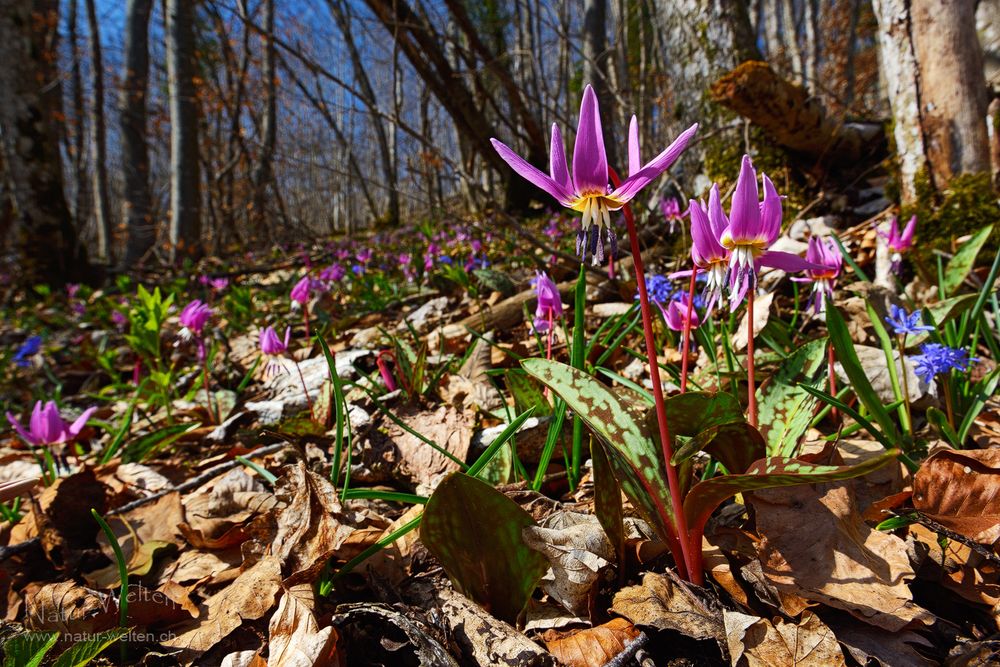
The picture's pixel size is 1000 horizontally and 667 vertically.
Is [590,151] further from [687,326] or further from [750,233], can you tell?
[687,326]

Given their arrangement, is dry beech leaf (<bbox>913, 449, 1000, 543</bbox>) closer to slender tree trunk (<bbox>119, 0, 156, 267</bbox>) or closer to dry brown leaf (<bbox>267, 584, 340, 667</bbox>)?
dry brown leaf (<bbox>267, 584, 340, 667</bbox>)

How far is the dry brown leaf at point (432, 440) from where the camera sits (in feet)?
4.61

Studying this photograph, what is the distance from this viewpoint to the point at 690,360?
1848mm

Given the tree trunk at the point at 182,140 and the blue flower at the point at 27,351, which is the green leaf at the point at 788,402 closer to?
the blue flower at the point at 27,351

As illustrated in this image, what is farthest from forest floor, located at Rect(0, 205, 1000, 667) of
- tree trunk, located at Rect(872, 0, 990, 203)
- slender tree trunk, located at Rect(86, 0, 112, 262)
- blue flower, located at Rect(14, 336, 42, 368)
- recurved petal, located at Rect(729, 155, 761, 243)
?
slender tree trunk, located at Rect(86, 0, 112, 262)

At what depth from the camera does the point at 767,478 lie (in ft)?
2.22

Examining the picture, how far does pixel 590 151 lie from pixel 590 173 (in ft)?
0.10

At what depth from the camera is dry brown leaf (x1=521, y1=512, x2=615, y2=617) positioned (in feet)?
2.83

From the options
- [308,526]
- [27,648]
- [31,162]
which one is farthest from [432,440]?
[31,162]

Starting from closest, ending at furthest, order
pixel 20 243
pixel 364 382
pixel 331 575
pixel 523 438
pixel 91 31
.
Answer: pixel 331 575 < pixel 523 438 < pixel 364 382 < pixel 20 243 < pixel 91 31

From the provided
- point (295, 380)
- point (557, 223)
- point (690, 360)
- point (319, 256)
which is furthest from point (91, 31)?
point (690, 360)

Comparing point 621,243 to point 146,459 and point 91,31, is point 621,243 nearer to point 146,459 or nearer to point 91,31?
point 146,459

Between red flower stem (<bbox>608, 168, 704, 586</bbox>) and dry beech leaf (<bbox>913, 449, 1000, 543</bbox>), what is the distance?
46 cm

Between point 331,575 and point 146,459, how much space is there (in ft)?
4.10
